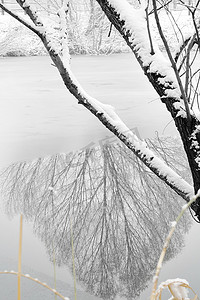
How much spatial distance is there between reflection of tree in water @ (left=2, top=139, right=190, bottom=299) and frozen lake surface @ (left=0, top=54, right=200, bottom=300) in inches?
4.7

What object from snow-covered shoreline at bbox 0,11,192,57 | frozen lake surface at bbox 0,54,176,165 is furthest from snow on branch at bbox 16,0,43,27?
snow-covered shoreline at bbox 0,11,192,57

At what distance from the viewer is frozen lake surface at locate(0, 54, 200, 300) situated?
8.50 feet

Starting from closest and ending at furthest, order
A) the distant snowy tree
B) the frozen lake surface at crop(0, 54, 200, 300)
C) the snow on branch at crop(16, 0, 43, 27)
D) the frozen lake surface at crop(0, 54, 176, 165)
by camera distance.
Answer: the distant snowy tree, the snow on branch at crop(16, 0, 43, 27), the frozen lake surface at crop(0, 54, 200, 300), the frozen lake surface at crop(0, 54, 176, 165)

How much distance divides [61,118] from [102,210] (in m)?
3.00

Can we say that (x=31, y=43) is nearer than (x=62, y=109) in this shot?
No

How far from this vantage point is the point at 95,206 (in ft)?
10.4

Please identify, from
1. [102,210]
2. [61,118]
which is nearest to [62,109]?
[61,118]

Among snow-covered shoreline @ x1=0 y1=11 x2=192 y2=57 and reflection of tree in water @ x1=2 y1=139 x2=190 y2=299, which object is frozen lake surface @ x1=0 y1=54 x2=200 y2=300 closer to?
reflection of tree in water @ x1=2 y1=139 x2=190 y2=299

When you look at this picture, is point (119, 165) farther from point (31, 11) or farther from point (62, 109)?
point (62, 109)

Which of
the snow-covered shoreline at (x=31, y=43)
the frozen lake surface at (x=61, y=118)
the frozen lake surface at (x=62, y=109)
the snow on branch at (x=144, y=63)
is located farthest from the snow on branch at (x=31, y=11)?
the snow-covered shoreline at (x=31, y=43)

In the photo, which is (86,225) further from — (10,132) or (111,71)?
(111,71)

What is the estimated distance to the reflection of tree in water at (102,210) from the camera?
7.82 ft

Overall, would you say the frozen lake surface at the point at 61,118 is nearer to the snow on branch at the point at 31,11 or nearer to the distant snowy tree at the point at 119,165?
the distant snowy tree at the point at 119,165

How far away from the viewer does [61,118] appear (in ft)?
19.5
